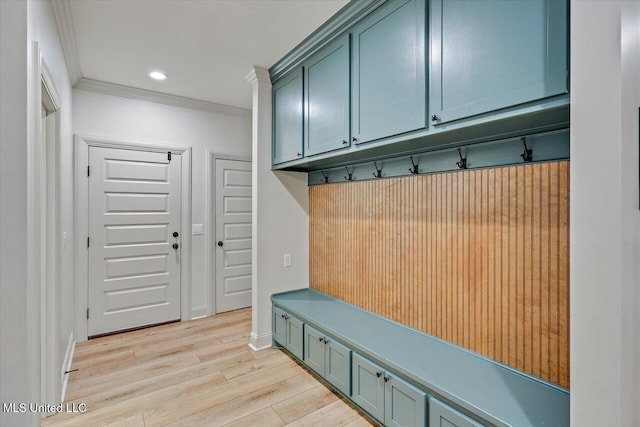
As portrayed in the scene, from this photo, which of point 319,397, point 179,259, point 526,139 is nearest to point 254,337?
point 319,397

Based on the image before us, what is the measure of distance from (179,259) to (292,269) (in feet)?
4.88

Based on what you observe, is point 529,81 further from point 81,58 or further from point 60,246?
point 81,58

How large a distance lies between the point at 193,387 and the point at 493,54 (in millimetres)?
2789

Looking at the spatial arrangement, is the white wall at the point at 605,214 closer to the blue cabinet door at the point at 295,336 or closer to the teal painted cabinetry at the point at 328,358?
the teal painted cabinetry at the point at 328,358

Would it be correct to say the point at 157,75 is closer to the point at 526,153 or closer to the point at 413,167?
the point at 413,167

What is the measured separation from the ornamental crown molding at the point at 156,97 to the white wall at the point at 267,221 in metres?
1.05

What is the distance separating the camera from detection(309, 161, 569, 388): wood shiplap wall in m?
1.49

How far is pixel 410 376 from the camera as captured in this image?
1.62m

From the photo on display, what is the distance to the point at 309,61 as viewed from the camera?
2520mm

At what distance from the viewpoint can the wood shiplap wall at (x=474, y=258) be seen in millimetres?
1491

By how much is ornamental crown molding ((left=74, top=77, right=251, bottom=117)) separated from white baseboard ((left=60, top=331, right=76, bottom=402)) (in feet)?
7.96

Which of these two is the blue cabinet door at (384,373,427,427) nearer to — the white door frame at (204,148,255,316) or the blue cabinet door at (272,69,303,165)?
the blue cabinet door at (272,69,303,165)

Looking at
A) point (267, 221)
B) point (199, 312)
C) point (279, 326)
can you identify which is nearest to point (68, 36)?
point (267, 221)

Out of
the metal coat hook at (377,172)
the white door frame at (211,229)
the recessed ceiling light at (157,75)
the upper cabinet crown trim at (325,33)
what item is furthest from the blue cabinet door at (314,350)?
the recessed ceiling light at (157,75)
